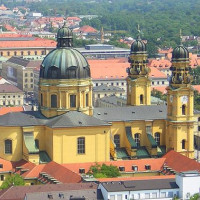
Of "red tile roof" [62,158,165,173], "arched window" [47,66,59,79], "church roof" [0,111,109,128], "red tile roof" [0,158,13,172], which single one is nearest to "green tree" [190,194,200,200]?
"red tile roof" [62,158,165,173]

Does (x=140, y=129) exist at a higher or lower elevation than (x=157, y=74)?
higher

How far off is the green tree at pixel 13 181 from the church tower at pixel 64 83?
11.1 m

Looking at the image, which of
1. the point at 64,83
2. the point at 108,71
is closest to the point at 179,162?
the point at 64,83

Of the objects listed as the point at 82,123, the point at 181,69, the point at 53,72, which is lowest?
the point at 82,123

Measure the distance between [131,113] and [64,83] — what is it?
9.23 meters

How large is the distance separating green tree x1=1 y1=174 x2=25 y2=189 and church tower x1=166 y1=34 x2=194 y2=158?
19.5m

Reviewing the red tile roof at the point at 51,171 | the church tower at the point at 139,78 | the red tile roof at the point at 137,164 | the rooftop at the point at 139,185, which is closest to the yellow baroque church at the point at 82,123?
the red tile roof at the point at 51,171

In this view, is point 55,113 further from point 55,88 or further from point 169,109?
point 169,109

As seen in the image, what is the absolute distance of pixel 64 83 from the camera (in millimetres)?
106500

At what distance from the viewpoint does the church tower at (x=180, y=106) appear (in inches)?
4259

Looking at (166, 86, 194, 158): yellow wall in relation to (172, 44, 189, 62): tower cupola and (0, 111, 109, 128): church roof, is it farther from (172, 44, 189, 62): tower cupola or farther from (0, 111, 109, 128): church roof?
(0, 111, 109, 128): church roof

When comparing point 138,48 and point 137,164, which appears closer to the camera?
point 137,164

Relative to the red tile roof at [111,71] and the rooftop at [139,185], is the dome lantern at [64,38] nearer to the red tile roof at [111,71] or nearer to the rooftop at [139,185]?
the rooftop at [139,185]

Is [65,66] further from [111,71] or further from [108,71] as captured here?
[111,71]
